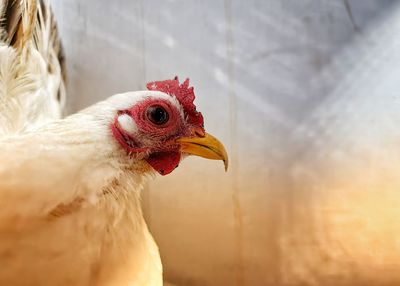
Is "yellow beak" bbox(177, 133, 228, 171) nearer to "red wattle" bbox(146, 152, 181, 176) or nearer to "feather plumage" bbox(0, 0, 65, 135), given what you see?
"red wattle" bbox(146, 152, 181, 176)

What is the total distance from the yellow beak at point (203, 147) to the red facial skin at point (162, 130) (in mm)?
14

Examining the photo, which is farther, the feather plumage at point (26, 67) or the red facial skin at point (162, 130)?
the feather plumage at point (26, 67)

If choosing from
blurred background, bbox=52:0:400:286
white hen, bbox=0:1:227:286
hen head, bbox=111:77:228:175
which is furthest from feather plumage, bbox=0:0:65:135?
hen head, bbox=111:77:228:175

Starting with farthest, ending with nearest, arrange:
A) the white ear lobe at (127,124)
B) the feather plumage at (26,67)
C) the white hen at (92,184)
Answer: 1. the feather plumage at (26,67)
2. the white ear lobe at (127,124)
3. the white hen at (92,184)

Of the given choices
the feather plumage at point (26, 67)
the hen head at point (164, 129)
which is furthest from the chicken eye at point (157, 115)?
the feather plumage at point (26, 67)

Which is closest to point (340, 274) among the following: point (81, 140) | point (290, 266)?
point (290, 266)

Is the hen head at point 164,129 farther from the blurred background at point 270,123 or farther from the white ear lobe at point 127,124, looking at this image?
the blurred background at point 270,123

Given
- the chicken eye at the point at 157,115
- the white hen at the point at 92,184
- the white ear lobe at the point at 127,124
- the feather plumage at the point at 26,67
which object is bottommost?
the white hen at the point at 92,184

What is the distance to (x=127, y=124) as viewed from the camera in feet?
2.59

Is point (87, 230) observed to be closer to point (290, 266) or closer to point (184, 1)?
point (290, 266)

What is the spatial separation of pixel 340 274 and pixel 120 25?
1170mm

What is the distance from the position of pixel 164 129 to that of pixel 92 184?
20cm

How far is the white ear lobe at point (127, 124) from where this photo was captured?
79cm

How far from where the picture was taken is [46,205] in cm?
67
